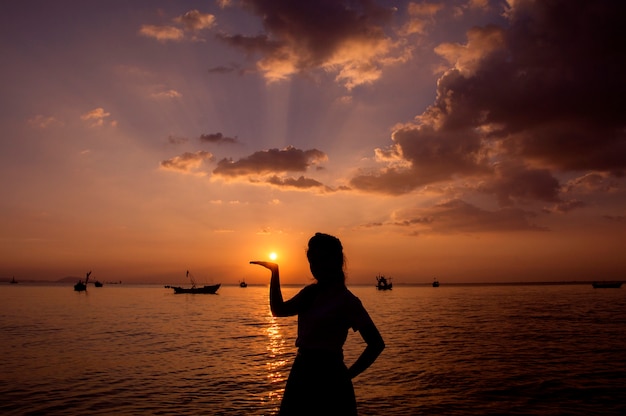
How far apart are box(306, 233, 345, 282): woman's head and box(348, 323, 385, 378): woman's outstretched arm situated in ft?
1.54

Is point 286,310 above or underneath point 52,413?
above

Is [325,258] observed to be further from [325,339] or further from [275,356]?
[275,356]

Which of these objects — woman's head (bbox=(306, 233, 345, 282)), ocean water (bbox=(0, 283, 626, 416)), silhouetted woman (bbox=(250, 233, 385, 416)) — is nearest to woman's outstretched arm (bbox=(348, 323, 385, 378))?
silhouetted woman (bbox=(250, 233, 385, 416))

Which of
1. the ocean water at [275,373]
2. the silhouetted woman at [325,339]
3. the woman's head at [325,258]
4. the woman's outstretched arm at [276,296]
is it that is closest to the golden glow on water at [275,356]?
the ocean water at [275,373]

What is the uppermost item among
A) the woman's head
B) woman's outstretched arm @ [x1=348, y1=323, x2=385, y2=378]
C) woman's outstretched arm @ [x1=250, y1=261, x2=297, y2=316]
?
the woman's head

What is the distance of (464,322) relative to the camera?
4059 cm

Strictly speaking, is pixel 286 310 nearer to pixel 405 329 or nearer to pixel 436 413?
pixel 436 413

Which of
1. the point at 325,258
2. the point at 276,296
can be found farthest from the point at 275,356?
the point at 325,258

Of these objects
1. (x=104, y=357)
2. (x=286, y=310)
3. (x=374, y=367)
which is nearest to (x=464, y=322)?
(x=374, y=367)

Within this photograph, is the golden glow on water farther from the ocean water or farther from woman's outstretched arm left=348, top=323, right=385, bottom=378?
woman's outstretched arm left=348, top=323, right=385, bottom=378

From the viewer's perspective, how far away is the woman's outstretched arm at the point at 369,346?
3434 mm

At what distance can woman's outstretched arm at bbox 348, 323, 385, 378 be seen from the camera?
3.43m

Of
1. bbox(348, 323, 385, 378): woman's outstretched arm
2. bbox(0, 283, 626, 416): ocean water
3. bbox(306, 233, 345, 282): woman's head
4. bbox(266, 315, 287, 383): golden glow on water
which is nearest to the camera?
bbox(348, 323, 385, 378): woman's outstretched arm

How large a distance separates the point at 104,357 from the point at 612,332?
34.2m
